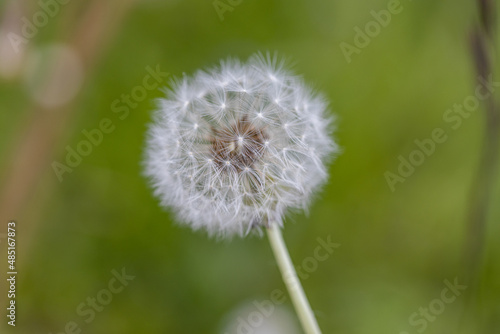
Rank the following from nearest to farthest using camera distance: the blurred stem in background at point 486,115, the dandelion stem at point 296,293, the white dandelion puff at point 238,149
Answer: the dandelion stem at point 296,293, the blurred stem in background at point 486,115, the white dandelion puff at point 238,149

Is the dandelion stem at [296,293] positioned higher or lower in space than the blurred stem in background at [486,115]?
lower

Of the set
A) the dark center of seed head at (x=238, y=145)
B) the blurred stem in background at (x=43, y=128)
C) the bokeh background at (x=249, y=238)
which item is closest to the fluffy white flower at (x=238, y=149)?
the dark center of seed head at (x=238, y=145)

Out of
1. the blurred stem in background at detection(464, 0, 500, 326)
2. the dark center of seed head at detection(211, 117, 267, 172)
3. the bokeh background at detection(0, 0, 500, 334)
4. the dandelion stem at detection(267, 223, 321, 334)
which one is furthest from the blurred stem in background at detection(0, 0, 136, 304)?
the blurred stem in background at detection(464, 0, 500, 326)

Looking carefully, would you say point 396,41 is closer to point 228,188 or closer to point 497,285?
point 497,285

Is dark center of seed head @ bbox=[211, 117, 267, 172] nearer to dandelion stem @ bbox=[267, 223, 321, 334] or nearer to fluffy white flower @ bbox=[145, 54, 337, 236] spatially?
fluffy white flower @ bbox=[145, 54, 337, 236]

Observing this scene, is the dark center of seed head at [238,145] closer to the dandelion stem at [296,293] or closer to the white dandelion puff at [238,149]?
the white dandelion puff at [238,149]

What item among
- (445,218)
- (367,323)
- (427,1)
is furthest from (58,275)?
(427,1)

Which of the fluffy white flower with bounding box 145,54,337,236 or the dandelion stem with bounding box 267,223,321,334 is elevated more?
the fluffy white flower with bounding box 145,54,337,236
